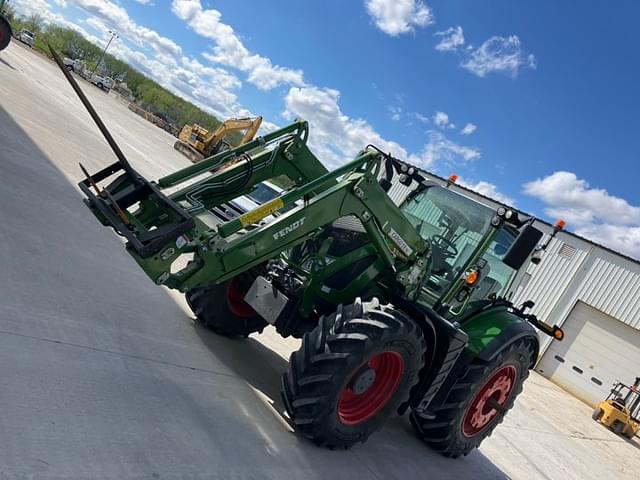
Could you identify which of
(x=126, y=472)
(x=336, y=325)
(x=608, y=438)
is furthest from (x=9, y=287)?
(x=608, y=438)

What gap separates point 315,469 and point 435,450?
88.5 inches

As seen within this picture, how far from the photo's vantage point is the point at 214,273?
3.90m

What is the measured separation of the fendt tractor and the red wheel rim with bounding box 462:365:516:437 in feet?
0.06

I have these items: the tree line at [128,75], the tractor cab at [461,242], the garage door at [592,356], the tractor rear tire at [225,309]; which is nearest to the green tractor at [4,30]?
the tractor rear tire at [225,309]

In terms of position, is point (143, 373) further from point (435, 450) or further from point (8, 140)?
point (8, 140)

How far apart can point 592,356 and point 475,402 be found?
13018 mm

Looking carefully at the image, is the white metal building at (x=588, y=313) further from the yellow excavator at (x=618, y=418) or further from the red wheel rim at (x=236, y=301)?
the red wheel rim at (x=236, y=301)

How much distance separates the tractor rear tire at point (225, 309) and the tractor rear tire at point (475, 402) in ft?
6.57

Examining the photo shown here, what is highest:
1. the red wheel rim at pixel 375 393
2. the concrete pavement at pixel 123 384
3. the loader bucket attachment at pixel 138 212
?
the loader bucket attachment at pixel 138 212

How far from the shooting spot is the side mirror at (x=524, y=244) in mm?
4422

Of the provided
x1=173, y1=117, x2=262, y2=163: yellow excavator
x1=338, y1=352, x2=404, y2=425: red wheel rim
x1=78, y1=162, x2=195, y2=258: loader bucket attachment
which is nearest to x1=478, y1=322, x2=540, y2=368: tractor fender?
x1=338, y1=352, x2=404, y2=425: red wheel rim

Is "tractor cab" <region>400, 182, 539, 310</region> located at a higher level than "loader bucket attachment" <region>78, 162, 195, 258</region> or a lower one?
higher

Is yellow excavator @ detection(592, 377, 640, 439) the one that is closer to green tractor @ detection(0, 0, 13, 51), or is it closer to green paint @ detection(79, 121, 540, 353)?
green paint @ detection(79, 121, 540, 353)

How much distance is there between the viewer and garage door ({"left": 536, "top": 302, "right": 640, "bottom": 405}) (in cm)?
1564
